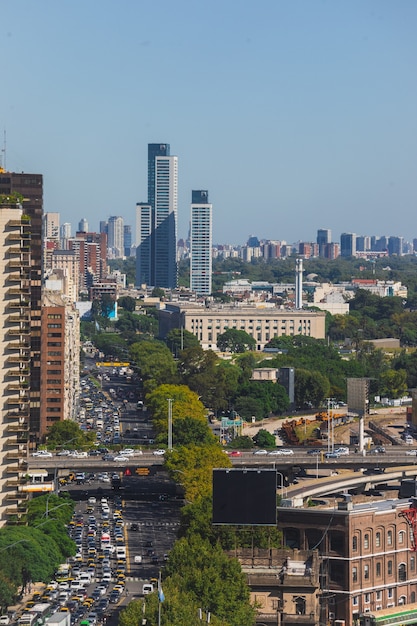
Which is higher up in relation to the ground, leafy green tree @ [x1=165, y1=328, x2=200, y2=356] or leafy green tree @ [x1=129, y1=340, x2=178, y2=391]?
leafy green tree @ [x1=165, y1=328, x2=200, y2=356]

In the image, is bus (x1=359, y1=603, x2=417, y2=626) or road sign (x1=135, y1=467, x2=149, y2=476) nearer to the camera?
bus (x1=359, y1=603, x2=417, y2=626)

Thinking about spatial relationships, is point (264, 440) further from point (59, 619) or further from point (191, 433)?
point (59, 619)

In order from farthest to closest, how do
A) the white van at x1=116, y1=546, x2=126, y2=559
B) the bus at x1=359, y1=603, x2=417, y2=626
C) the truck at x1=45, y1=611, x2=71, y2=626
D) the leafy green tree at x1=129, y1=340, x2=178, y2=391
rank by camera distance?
1. the leafy green tree at x1=129, y1=340, x2=178, y2=391
2. the white van at x1=116, y1=546, x2=126, y2=559
3. the bus at x1=359, y1=603, x2=417, y2=626
4. the truck at x1=45, y1=611, x2=71, y2=626

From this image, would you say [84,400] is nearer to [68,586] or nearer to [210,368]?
[210,368]

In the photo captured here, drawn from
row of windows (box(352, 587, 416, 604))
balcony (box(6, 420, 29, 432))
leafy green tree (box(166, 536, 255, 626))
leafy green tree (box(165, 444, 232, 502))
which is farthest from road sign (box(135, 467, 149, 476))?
leafy green tree (box(166, 536, 255, 626))

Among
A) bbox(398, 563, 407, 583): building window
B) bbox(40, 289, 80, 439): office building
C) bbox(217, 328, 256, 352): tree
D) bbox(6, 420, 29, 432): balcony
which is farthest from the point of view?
bbox(217, 328, 256, 352): tree

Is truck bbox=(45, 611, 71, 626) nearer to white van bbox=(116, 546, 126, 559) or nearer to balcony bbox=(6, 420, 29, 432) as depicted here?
balcony bbox=(6, 420, 29, 432)

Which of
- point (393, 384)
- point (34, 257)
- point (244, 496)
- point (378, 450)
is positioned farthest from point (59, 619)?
point (393, 384)
